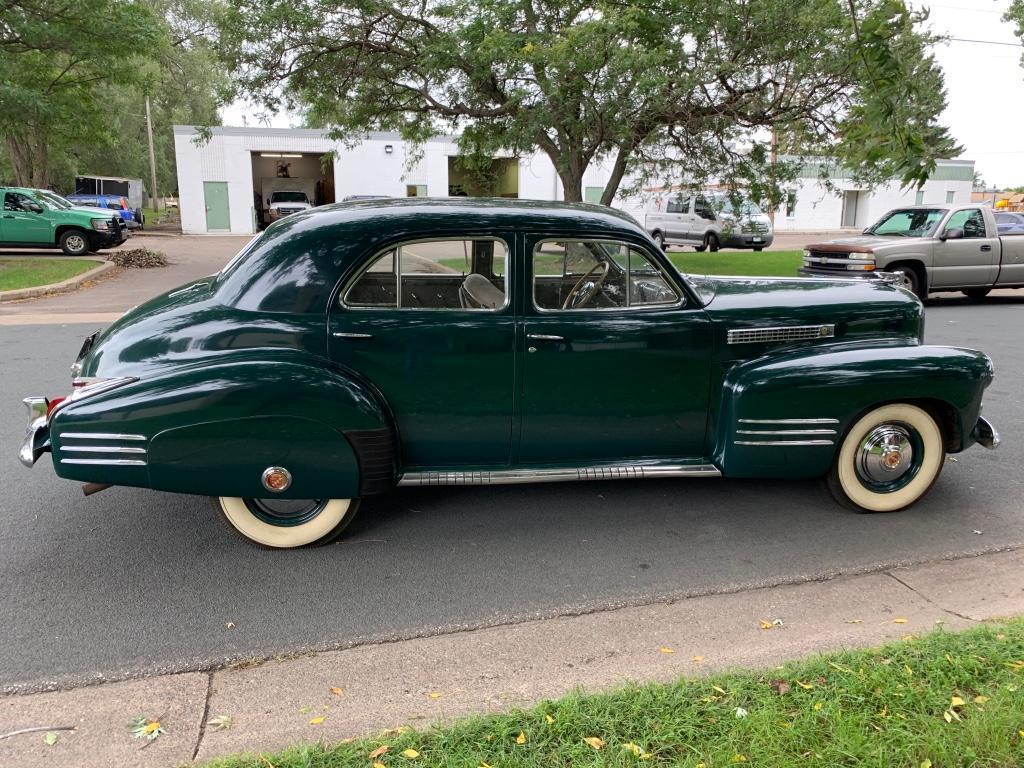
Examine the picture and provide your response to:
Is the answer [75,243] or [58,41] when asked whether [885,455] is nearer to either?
[58,41]

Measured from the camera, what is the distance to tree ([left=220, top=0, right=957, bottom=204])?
12.4 metres

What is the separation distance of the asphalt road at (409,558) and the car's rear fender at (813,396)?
44cm

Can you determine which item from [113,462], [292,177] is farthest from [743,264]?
[292,177]

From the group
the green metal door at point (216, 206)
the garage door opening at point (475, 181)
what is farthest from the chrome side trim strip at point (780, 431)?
the green metal door at point (216, 206)

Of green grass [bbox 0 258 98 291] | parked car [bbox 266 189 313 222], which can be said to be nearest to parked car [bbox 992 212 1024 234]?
green grass [bbox 0 258 98 291]

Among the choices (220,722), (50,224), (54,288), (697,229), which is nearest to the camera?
(220,722)

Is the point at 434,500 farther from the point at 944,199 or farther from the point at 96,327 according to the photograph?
the point at 944,199

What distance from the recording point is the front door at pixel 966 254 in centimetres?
1307

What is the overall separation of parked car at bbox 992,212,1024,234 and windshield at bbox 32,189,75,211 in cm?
2097

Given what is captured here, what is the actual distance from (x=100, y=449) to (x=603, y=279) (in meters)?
2.66

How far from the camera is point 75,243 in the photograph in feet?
64.8

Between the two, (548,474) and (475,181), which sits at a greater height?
(475,181)

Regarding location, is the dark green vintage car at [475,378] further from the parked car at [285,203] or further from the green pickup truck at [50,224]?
the parked car at [285,203]

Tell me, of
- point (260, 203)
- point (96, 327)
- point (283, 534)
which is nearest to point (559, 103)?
point (96, 327)
